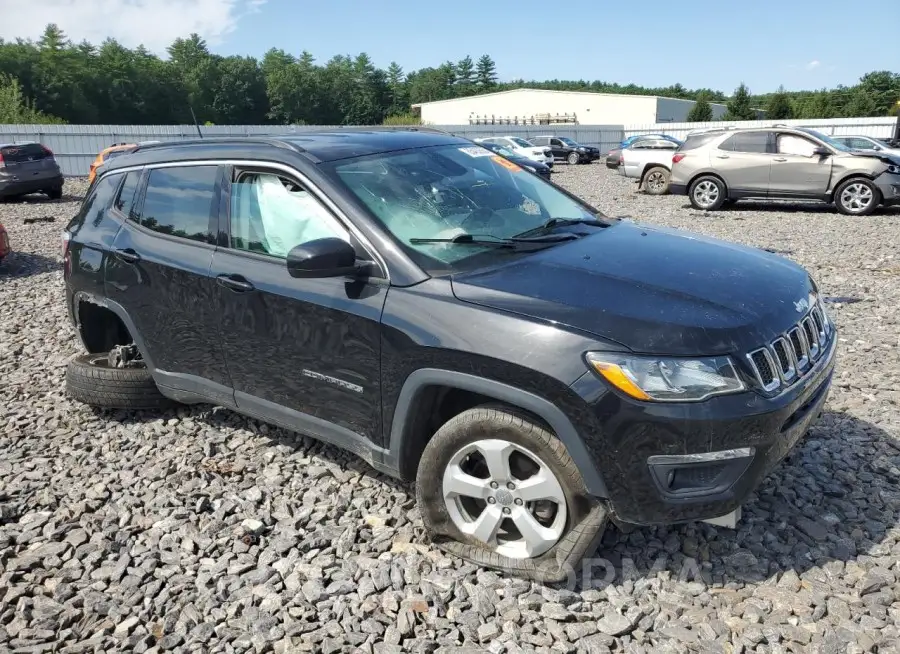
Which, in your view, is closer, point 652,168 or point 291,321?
point 291,321

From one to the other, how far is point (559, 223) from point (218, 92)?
10122 cm

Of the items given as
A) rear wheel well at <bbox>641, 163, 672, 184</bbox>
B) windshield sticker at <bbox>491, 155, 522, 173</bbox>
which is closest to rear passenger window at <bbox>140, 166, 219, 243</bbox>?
windshield sticker at <bbox>491, 155, 522, 173</bbox>

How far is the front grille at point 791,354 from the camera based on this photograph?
101 inches

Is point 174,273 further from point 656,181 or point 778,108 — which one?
point 778,108

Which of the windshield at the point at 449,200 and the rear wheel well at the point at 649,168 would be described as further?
the rear wheel well at the point at 649,168

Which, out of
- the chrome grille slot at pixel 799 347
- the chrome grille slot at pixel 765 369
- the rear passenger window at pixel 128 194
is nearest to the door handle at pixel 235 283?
the rear passenger window at pixel 128 194

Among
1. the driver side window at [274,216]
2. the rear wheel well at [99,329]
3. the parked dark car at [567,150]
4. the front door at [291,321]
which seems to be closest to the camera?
the front door at [291,321]

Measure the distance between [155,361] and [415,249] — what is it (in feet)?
6.51

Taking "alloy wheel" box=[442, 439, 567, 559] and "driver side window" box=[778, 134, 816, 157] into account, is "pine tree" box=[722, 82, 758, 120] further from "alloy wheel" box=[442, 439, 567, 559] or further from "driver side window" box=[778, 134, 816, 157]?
"alloy wheel" box=[442, 439, 567, 559]

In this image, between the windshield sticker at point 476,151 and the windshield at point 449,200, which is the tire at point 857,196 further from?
the windshield sticker at point 476,151

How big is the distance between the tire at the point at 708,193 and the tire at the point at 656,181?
3.21 meters

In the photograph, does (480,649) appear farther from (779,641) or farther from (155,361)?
(155,361)

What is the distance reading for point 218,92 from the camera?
9450 centimetres

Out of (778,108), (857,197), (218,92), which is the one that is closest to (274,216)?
→ (857,197)
